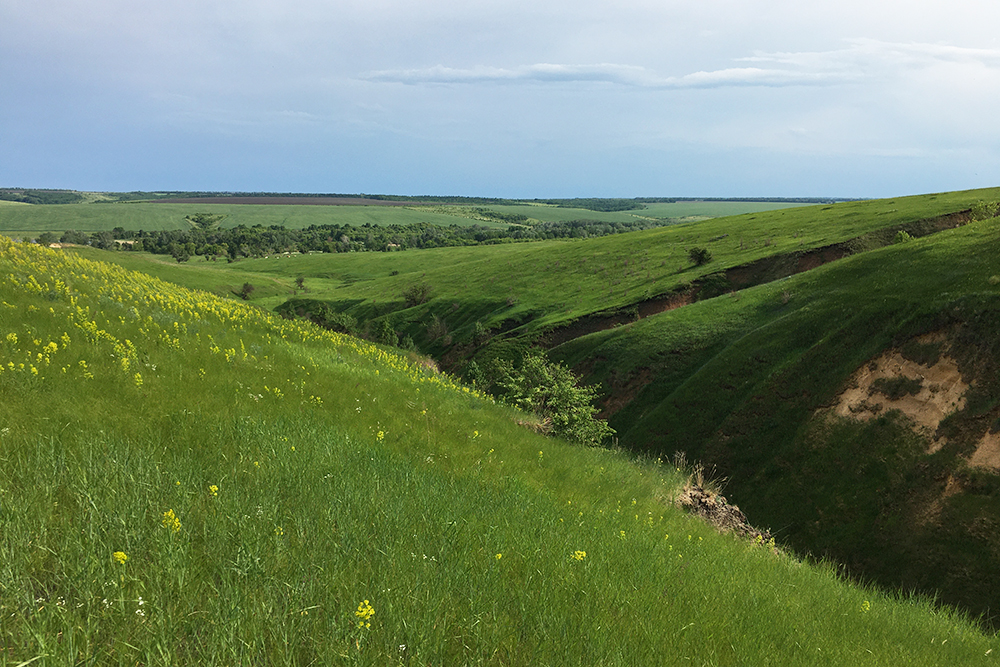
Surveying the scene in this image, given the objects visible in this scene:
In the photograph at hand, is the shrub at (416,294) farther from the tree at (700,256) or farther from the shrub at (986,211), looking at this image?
the shrub at (986,211)

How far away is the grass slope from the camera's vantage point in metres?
3.34

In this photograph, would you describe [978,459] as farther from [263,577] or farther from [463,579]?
[263,577]

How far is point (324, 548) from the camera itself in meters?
4.38

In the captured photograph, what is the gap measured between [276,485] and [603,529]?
411 centimetres

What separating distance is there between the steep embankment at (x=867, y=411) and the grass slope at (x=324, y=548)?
1561 cm

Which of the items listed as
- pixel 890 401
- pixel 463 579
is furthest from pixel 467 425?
pixel 890 401

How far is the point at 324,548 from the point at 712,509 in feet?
35.4

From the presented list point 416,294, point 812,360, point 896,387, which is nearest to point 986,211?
point 812,360

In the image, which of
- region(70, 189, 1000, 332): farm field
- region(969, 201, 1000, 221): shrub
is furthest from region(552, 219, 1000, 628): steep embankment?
region(70, 189, 1000, 332): farm field

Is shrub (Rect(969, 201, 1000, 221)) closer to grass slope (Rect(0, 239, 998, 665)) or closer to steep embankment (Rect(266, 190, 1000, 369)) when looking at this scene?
steep embankment (Rect(266, 190, 1000, 369))

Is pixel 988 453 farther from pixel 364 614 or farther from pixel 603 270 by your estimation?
pixel 603 270

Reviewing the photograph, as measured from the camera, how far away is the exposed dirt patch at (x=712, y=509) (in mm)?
11961

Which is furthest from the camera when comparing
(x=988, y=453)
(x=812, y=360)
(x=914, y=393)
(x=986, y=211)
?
(x=986, y=211)

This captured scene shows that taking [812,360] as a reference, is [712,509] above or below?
below
